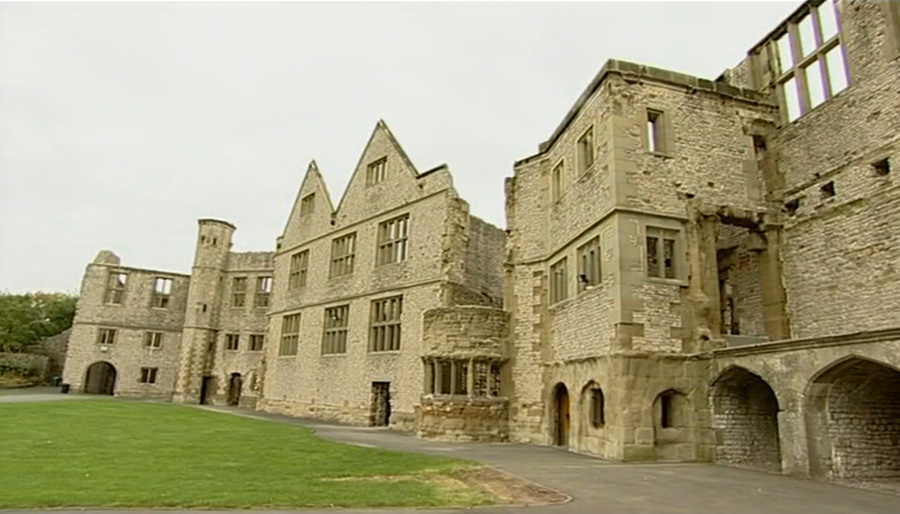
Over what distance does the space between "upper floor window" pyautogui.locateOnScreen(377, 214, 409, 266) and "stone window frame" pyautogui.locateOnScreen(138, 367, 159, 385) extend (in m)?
23.1

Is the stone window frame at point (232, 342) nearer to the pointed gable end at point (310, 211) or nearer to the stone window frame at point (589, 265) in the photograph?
the pointed gable end at point (310, 211)

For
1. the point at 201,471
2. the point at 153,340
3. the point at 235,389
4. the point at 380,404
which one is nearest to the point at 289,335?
the point at 380,404

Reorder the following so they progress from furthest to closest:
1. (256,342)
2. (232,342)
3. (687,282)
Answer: (232,342) < (256,342) < (687,282)

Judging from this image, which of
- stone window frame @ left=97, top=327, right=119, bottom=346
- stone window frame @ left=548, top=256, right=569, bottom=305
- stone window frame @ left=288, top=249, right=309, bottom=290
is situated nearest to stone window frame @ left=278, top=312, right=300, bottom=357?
stone window frame @ left=288, top=249, right=309, bottom=290

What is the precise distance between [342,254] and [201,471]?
1985 centimetres

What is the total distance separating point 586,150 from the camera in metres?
17.3

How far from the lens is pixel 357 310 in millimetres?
26625

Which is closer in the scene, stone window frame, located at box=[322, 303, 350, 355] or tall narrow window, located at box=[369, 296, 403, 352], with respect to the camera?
→ tall narrow window, located at box=[369, 296, 403, 352]

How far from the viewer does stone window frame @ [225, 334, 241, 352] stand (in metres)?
38.2

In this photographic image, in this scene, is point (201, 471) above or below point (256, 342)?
below

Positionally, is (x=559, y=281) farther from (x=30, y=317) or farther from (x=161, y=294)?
(x=30, y=317)

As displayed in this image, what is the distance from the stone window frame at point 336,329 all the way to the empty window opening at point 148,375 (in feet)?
60.7

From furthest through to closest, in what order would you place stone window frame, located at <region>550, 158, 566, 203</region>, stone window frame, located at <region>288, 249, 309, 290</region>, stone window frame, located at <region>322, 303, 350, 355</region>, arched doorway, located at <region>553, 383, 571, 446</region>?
stone window frame, located at <region>288, 249, 309, 290</region>
stone window frame, located at <region>322, 303, 350, 355</region>
stone window frame, located at <region>550, 158, 566, 203</region>
arched doorway, located at <region>553, 383, 571, 446</region>

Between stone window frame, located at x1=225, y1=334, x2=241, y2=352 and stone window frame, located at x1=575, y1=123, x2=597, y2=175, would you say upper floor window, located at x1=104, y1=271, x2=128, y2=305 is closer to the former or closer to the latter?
stone window frame, located at x1=225, y1=334, x2=241, y2=352
